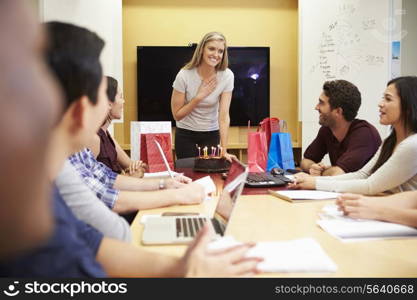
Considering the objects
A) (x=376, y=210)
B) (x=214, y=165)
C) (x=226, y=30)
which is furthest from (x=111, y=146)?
(x=226, y=30)

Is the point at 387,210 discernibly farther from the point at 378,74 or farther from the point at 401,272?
the point at 378,74

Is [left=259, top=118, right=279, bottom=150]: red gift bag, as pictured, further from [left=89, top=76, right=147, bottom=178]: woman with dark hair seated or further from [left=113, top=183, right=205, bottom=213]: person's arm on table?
Answer: [left=113, top=183, right=205, bottom=213]: person's arm on table

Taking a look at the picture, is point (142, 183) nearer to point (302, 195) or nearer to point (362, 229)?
point (302, 195)

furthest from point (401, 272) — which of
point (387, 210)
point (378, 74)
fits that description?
point (378, 74)

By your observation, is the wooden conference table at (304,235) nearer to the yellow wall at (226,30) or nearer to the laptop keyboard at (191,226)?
the laptop keyboard at (191,226)

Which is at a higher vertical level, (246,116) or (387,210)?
(246,116)

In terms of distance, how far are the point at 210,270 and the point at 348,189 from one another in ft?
3.69

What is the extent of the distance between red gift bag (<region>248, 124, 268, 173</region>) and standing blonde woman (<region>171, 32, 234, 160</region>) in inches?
19.1

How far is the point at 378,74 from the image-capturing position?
380cm

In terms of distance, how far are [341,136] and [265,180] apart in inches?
32.1

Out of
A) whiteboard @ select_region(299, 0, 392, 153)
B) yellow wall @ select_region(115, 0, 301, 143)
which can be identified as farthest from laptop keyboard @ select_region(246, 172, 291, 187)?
yellow wall @ select_region(115, 0, 301, 143)

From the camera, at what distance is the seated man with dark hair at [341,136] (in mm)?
2277

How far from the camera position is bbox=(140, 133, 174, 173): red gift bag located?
7.38ft

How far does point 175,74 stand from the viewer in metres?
4.27
